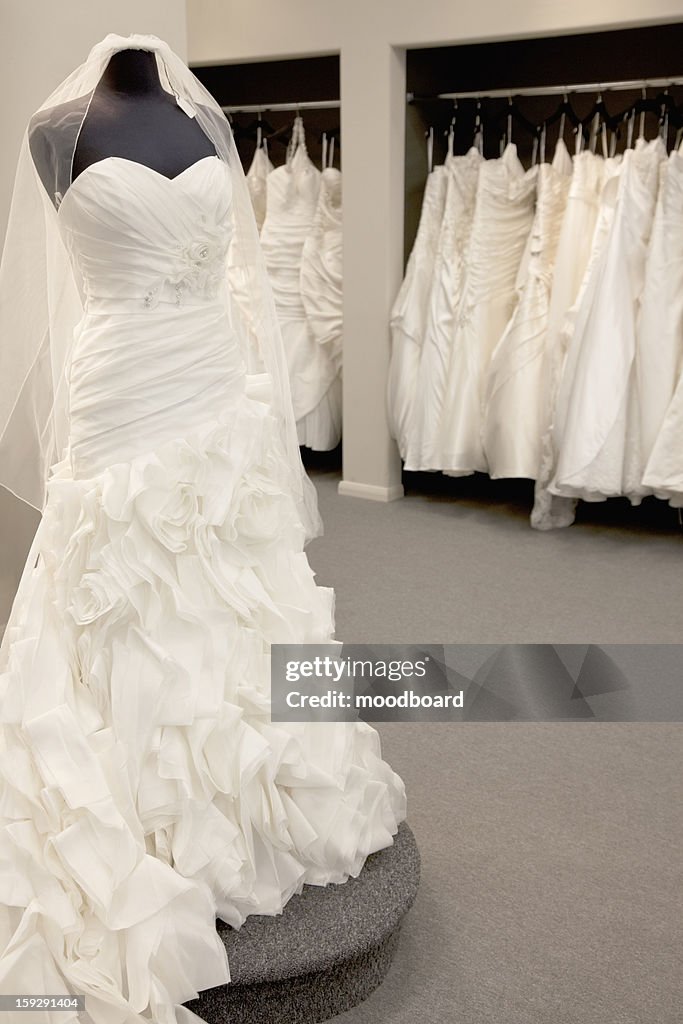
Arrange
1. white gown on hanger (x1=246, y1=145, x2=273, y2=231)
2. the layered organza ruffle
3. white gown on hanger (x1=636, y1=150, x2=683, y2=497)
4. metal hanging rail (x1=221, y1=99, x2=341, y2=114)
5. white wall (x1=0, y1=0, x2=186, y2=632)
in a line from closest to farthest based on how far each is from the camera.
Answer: the layered organza ruffle, white wall (x1=0, y1=0, x2=186, y2=632), white gown on hanger (x1=636, y1=150, x2=683, y2=497), metal hanging rail (x1=221, y1=99, x2=341, y2=114), white gown on hanger (x1=246, y1=145, x2=273, y2=231)

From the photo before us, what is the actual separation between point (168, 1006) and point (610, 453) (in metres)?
3.22

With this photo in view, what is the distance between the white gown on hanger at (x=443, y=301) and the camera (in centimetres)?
486

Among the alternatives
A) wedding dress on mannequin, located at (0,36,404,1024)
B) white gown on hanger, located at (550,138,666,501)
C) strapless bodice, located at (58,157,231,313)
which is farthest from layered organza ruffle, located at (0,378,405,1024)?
white gown on hanger, located at (550,138,666,501)

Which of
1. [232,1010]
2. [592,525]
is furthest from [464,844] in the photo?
[592,525]

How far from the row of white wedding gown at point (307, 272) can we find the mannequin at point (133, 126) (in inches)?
135

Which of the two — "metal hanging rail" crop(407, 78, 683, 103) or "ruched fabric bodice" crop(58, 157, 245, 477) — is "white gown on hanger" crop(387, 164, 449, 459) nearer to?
"metal hanging rail" crop(407, 78, 683, 103)

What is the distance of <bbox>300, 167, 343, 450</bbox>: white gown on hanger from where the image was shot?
5.36 metres

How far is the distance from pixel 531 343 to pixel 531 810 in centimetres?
254

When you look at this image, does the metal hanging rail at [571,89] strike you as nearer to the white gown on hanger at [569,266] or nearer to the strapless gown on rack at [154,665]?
the white gown on hanger at [569,266]

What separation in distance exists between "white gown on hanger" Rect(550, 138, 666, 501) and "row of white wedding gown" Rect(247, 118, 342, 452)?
4.72ft

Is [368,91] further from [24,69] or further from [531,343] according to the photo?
[24,69]

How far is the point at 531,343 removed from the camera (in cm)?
467

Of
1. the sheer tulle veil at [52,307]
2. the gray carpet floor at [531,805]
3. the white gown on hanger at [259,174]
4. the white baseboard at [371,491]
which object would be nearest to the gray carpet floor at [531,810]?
the gray carpet floor at [531,805]

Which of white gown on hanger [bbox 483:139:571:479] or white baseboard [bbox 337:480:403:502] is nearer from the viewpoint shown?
white gown on hanger [bbox 483:139:571:479]
